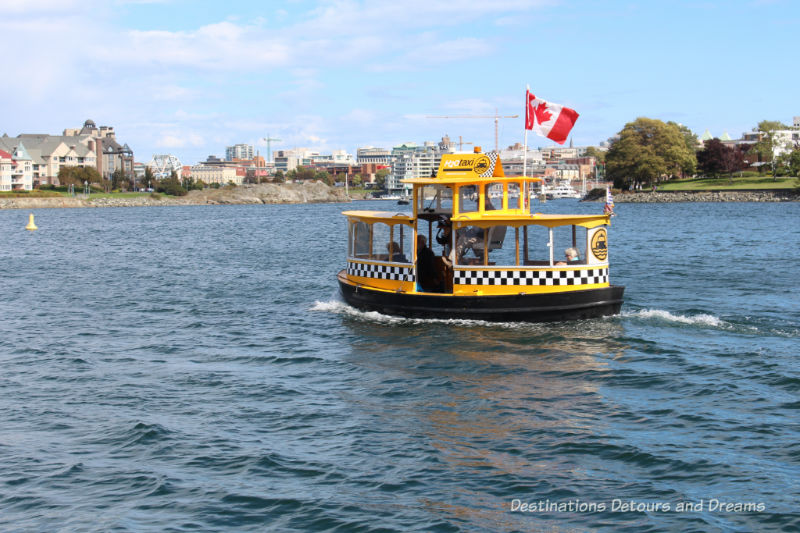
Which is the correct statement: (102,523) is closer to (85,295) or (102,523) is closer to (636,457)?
(636,457)

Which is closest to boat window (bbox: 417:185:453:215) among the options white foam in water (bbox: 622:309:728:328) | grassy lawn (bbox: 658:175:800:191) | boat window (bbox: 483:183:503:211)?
boat window (bbox: 483:183:503:211)

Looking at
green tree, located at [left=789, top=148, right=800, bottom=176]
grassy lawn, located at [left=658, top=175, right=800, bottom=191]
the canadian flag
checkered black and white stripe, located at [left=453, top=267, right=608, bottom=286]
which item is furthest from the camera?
grassy lawn, located at [left=658, top=175, right=800, bottom=191]

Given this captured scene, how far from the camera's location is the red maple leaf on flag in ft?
77.1

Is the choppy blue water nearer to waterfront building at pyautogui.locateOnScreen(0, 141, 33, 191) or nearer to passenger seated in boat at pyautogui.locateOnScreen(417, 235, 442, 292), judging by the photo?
passenger seated in boat at pyautogui.locateOnScreen(417, 235, 442, 292)

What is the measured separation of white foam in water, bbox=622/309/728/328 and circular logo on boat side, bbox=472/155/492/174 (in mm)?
6085

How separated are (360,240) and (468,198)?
13.7 feet

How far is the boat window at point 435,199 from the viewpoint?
23422 millimetres

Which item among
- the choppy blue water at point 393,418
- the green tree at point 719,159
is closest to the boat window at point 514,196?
the choppy blue water at point 393,418

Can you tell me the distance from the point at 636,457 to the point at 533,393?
149 inches

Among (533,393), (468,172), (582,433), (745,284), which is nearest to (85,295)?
(468,172)

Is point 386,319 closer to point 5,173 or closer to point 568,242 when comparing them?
point 568,242

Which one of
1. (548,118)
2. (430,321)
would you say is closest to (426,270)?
(430,321)

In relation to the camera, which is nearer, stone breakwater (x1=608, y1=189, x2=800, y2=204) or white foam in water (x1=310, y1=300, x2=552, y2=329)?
white foam in water (x1=310, y1=300, x2=552, y2=329)

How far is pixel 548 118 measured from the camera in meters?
23.5
